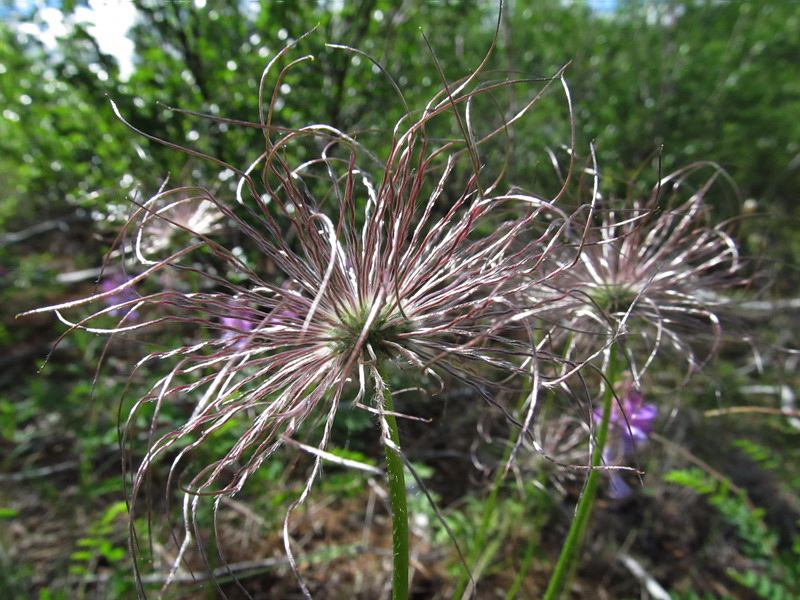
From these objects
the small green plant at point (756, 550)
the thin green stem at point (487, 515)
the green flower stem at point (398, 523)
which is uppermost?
the green flower stem at point (398, 523)

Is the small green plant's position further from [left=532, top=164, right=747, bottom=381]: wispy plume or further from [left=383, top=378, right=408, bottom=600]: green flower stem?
[left=383, top=378, right=408, bottom=600]: green flower stem

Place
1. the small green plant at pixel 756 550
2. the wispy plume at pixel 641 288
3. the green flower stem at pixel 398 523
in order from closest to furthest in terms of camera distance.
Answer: the green flower stem at pixel 398 523 → the wispy plume at pixel 641 288 → the small green plant at pixel 756 550

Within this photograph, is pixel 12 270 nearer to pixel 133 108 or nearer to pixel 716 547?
pixel 133 108

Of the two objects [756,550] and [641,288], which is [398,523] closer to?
[641,288]

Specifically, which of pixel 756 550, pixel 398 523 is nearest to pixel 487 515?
pixel 398 523

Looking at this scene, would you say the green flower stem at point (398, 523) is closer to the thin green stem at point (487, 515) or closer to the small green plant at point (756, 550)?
the thin green stem at point (487, 515)

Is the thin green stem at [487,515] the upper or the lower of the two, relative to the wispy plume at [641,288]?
lower

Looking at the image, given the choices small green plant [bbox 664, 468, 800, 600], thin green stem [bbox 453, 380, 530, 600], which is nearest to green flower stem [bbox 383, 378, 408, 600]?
thin green stem [bbox 453, 380, 530, 600]

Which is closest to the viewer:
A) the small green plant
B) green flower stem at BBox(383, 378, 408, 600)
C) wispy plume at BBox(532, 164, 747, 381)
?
green flower stem at BBox(383, 378, 408, 600)

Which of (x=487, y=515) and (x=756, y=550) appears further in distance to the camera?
(x=756, y=550)

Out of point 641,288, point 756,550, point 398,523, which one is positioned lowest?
point 756,550

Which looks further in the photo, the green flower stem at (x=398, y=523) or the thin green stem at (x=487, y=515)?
the thin green stem at (x=487, y=515)

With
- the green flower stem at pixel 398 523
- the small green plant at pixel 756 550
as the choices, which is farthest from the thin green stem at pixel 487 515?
the small green plant at pixel 756 550
